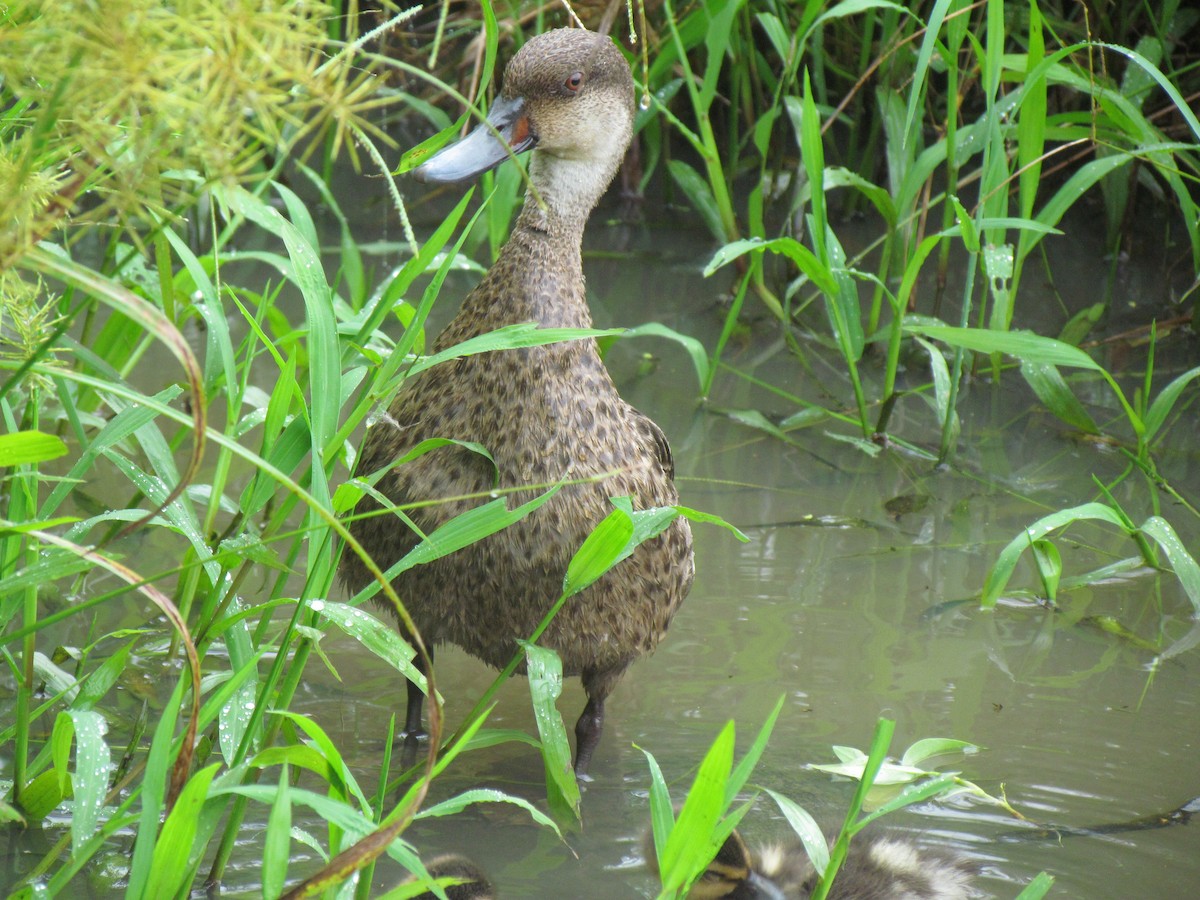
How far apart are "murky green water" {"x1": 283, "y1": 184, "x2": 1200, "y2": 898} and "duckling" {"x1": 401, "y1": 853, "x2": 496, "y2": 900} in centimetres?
16

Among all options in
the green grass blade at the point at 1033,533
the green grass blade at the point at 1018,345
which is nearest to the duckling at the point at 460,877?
the green grass blade at the point at 1033,533

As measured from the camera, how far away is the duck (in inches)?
92.4

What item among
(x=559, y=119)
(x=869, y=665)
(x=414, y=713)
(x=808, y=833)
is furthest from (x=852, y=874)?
(x=559, y=119)

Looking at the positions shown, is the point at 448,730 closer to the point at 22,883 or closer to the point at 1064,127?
the point at 22,883

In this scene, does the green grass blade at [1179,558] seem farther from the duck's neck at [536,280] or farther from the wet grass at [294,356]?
the duck's neck at [536,280]

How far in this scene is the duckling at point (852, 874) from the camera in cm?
204

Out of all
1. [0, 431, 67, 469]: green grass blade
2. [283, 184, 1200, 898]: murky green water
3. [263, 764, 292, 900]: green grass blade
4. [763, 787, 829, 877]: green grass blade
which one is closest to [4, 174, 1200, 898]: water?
[283, 184, 1200, 898]: murky green water

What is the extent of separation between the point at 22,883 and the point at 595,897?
848mm

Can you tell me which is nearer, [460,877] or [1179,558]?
[460,877]

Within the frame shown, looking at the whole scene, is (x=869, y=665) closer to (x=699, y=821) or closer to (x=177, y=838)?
(x=699, y=821)

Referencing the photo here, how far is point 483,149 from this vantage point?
8.48 feet

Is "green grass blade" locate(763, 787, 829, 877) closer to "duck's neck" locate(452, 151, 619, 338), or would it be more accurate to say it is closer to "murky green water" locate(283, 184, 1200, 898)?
"murky green water" locate(283, 184, 1200, 898)

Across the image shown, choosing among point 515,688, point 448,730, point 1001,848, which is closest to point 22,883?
point 448,730

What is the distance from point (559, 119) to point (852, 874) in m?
1.50
